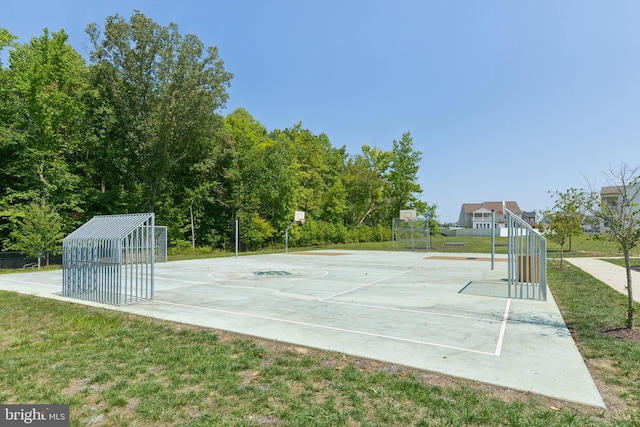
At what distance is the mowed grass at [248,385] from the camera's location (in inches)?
121

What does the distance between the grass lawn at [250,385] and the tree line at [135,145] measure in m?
14.8

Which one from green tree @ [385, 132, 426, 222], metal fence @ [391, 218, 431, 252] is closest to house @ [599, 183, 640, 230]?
metal fence @ [391, 218, 431, 252]

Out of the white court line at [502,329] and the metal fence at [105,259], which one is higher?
the metal fence at [105,259]

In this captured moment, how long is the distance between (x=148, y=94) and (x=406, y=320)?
25.4 m

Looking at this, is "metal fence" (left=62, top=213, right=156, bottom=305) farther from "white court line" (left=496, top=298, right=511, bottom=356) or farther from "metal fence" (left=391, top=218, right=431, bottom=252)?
"metal fence" (left=391, top=218, right=431, bottom=252)

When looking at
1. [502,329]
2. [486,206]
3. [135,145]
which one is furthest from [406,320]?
[486,206]

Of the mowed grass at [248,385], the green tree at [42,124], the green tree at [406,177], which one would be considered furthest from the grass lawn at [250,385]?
the green tree at [406,177]

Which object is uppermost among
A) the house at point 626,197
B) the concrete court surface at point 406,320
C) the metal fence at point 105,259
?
the house at point 626,197

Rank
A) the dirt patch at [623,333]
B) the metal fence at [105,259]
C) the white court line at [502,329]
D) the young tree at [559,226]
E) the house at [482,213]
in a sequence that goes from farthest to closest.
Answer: the house at [482,213]
the young tree at [559,226]
the metal fence at [105,259]
the dirt patch at [623,333]
the white court line at [502,329]

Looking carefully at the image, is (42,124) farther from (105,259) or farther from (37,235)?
(105,259)

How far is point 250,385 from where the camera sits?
3.68 meters

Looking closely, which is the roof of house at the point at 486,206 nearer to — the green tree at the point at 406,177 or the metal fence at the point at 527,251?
the green tree at the point at 406,177

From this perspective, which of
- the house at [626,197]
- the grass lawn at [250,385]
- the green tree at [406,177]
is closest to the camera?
the grass lawn at [250,385]

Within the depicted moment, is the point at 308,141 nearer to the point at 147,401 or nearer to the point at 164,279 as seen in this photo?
the point at 164,279
